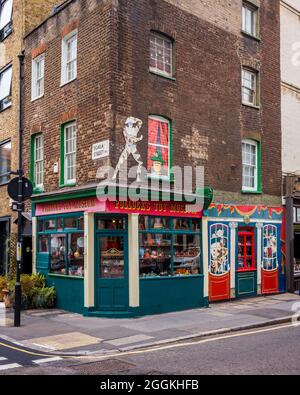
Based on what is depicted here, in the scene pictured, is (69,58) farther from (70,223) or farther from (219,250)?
(219,250)

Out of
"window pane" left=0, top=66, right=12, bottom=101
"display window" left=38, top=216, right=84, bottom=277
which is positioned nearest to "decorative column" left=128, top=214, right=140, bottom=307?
"display window" left=38, top=216, right=84, bottom=277

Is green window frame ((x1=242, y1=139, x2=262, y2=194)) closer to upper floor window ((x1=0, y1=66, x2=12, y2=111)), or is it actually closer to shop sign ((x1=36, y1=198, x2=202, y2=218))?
shop sign ((x1=36, y1=198, x2=202, y2=218))

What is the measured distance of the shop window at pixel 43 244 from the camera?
54.9ft

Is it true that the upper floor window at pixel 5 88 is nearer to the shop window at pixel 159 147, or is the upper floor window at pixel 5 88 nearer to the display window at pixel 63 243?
the display window at pixel 63 243

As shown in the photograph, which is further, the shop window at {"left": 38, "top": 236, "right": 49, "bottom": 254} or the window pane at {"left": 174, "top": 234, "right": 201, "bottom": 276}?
the shop window at {"left": 38, "top": 236, "right": 49, "bottom": 254}

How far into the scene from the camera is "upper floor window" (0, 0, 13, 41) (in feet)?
68.3

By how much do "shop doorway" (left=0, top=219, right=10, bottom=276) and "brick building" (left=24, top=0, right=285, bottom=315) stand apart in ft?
11.3

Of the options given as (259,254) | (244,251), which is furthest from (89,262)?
(259,254)

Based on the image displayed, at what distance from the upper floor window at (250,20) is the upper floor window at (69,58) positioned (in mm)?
6782

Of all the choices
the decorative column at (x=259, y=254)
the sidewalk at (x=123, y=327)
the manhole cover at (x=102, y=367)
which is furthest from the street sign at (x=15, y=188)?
the decorative column at (x=259, y=254)

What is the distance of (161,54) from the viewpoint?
16.0 m

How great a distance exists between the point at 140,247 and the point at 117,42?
6003 mm

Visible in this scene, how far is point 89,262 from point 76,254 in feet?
3.36
